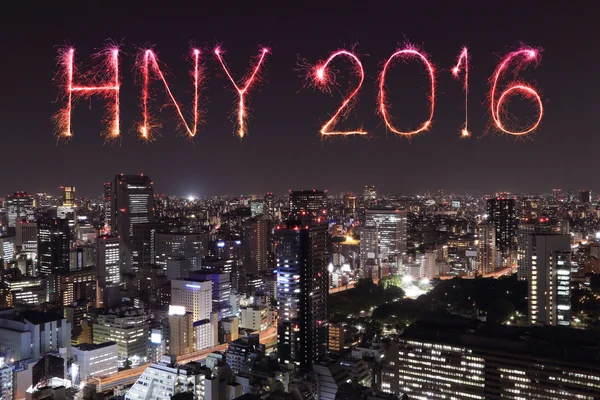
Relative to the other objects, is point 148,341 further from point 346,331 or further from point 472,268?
point 472,268

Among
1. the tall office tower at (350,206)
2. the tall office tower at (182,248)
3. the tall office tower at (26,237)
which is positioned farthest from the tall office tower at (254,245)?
the tall office tower at (350,206)

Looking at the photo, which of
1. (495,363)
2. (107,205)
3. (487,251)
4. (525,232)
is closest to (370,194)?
(487,251)

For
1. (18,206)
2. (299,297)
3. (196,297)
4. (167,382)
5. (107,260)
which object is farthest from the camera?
(18,206)

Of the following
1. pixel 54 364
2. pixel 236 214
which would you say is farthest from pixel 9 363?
pixel 236 214

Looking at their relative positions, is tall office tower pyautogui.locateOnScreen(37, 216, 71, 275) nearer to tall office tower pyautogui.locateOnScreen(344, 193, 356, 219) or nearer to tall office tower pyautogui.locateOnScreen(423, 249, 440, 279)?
tall office tower pyautogui.locateOnScreen(423, 249, 440, 279)

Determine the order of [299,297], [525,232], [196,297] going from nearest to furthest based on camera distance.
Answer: [299,297] < [196,297] < [525,232]

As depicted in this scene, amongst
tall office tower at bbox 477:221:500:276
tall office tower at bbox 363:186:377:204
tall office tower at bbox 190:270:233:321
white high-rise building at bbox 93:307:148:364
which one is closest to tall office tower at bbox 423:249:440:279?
tall office tower at bbox 477:221:500:276

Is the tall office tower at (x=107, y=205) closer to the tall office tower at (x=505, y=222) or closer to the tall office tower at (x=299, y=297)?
the tall office tower at (x=299, y=297)

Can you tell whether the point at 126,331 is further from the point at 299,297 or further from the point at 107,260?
the point at 107,260
